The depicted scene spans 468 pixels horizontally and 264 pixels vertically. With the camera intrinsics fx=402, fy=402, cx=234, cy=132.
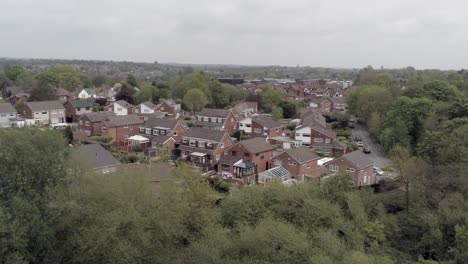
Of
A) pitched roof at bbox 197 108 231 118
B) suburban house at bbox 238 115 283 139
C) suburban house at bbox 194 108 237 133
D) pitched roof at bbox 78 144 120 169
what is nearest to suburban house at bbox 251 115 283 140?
suburban house at bbox 238 115 283 139

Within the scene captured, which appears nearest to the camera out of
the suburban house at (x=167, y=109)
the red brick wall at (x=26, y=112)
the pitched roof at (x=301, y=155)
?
the pitched roof at (x=301, y=155)

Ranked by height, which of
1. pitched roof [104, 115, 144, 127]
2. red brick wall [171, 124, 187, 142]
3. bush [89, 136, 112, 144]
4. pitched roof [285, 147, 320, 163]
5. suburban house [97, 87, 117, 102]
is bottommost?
bush [89, 136, 112, 144]

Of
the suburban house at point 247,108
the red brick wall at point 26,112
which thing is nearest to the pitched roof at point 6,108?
the red brick wall at point 26,112

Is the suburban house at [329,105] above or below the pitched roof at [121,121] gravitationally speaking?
above

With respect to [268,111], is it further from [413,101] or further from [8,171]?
[8,171]

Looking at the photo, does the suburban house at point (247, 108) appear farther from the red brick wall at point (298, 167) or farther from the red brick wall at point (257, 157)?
the red brick wall at point (298, 167)

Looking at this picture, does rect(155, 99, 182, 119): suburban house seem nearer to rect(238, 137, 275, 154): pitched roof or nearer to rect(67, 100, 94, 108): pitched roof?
rect(67, 100, 94, 108): pitched roof
